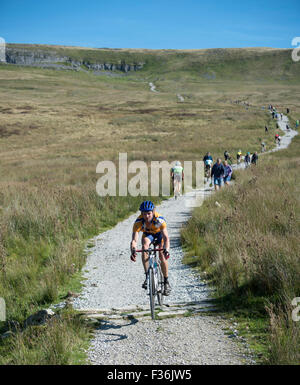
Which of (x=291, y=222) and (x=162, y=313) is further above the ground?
(x=291, y=222)

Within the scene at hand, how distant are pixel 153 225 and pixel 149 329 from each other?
1.75m

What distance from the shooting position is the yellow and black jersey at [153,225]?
6441mm

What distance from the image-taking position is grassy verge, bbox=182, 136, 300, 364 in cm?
489

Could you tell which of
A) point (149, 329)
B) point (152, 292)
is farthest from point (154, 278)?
point (149, 329)

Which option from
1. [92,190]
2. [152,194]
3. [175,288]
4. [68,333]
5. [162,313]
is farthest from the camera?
[152,194]

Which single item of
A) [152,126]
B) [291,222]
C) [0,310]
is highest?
[152,126]

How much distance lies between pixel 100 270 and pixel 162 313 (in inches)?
126

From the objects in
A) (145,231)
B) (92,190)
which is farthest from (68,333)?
(92,190)

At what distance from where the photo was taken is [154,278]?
6.13 metres

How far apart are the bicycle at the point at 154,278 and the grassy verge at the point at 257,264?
1.10 m

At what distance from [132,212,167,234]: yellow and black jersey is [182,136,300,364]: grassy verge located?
66.1 inches

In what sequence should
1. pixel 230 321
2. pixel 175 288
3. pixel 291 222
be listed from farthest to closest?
pixel 291 222
pixel 175 288
pixel 230 321
